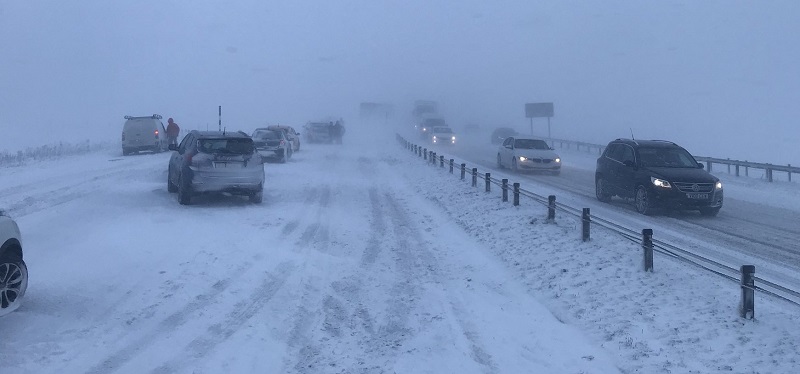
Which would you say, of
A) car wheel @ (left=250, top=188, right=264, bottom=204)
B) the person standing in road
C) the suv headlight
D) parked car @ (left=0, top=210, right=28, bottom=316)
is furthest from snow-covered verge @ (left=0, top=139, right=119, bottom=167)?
the suv headlight

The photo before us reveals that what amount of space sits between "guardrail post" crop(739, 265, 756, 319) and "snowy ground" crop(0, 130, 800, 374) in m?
0.12

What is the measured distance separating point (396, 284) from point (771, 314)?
4859 millimetres

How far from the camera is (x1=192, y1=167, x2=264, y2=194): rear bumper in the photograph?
17.0 metres

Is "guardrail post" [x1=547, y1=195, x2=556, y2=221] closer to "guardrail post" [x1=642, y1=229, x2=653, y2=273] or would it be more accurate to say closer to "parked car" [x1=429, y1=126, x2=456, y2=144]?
"guardrail post" [x1=642, y1=229, x2=653, y2=273]

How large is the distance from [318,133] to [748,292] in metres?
51.3

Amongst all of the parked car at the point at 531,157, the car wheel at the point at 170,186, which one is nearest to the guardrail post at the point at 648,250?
the car wheel at the point at 170,186

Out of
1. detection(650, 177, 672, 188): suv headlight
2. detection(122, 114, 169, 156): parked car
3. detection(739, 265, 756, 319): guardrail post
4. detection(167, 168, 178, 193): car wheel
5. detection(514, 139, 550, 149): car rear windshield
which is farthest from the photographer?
detection(122, 114, 169, 156): parked car

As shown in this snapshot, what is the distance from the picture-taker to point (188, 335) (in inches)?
299

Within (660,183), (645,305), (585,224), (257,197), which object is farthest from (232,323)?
(660,183)

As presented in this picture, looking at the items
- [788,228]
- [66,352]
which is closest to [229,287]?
[66,352]

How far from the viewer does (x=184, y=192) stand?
55.8 feet

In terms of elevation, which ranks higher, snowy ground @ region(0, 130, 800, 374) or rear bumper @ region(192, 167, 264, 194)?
rear bumper @ region(192, 167, 264, 194)

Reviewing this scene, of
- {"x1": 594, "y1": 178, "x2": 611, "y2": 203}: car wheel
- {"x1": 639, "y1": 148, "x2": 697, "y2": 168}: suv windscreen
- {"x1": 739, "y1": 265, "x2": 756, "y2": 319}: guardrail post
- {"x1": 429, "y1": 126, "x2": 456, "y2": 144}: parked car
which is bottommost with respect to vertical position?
{"x1": 739, "y1": 265, "x2": 756, "y2": 319}: guardrail post

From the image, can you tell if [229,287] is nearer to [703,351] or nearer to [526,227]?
[703,351]
